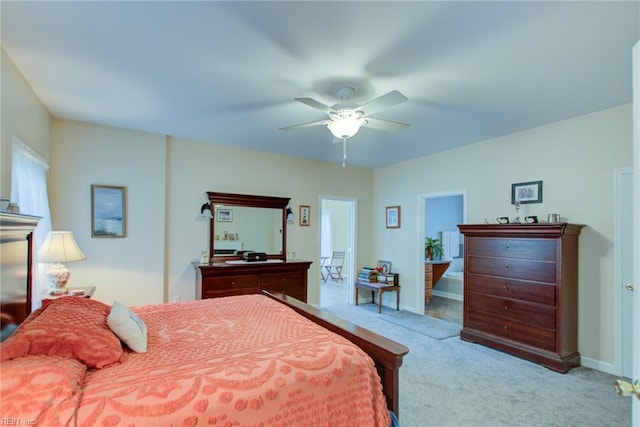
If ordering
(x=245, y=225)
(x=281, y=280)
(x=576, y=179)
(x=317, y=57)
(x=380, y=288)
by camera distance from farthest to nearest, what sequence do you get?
(x=380, y=288), (x=245, y=225), (x=281, y=280), (x=576, y=179), (x=317, y=57)

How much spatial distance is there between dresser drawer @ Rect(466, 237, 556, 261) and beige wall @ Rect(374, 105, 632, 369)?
42 cm

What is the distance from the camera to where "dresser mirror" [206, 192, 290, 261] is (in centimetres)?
450

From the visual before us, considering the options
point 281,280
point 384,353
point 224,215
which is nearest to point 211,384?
point 384,353

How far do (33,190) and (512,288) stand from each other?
4815 millimetres

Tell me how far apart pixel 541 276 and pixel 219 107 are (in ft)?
12.0

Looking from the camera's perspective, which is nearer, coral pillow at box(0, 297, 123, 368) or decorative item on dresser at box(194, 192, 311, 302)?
coral pillow at box(0, 297, 123, 368)

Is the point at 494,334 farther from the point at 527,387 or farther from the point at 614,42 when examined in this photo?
the point at 614,42

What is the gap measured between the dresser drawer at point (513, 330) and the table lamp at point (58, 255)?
13.7 feet

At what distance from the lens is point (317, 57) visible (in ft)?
7.11

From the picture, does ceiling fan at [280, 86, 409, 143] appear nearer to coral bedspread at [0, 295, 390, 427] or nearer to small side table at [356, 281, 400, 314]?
coral bedspread at [0, 295, 390, 427]

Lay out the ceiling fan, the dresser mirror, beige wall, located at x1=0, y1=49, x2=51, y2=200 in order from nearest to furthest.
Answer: beige wall, located at x1=0, y1=49, x2=51, y2=200 → the ceiling fan → the dresser mirror

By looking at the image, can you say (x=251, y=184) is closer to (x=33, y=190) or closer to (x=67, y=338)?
(x=33, y=190)

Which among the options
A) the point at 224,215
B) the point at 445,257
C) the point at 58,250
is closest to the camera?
the point at 58,250

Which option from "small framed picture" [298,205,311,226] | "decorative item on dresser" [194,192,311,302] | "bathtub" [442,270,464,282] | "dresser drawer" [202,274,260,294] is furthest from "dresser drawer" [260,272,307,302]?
"bathtub" [442,270,464,282]
